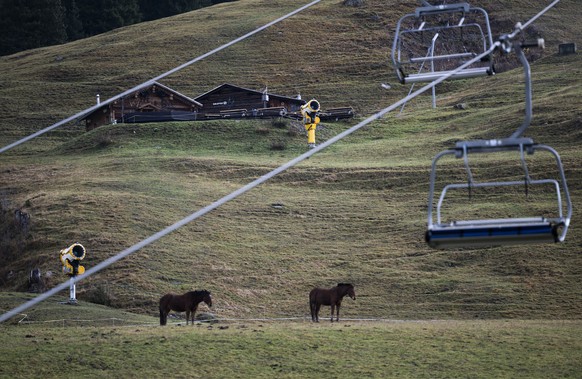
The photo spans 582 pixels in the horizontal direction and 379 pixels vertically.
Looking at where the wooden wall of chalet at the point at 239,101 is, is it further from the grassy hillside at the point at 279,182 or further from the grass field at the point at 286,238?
the grass field at the point at 286,238

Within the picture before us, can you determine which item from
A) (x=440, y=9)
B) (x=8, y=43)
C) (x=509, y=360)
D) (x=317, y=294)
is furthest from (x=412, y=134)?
(x=8, y=43)

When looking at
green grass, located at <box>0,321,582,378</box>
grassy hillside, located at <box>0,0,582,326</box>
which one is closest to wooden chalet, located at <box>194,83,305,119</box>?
grassy hillside, located at <box>0,0,582,326</box>

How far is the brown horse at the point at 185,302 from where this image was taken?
109 feet

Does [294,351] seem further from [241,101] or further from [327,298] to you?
[241,101]

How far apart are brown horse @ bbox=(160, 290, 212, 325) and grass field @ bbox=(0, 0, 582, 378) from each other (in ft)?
2.57

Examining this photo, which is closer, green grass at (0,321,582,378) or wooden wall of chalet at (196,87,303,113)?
green grass at (0,321,582,378)

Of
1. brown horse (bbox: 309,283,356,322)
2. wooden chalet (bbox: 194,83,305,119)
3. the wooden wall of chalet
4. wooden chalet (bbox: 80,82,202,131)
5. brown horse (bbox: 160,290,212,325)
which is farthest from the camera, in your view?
the wooden wall of chalet

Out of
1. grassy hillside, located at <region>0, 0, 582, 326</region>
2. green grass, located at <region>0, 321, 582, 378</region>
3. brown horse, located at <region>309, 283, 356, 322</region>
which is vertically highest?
grassy hillside, located at <region>0, 0, 582, 326</region>

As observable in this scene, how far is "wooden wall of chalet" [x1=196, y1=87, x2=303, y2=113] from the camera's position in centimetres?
8338

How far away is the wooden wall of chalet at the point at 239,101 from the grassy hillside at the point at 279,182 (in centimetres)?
676

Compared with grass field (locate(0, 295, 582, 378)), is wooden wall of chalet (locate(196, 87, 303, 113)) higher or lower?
higher

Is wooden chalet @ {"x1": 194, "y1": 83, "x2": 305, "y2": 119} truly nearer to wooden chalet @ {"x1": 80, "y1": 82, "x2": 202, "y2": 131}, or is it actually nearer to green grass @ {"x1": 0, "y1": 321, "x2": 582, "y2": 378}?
wooden chalet @ {"x1": 80, "y1": 82, "x2": 202, "y2": 131}

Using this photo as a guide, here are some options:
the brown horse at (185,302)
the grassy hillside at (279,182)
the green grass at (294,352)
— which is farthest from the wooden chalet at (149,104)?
the green grass at (294,352)

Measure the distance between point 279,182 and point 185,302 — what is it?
26218mm
